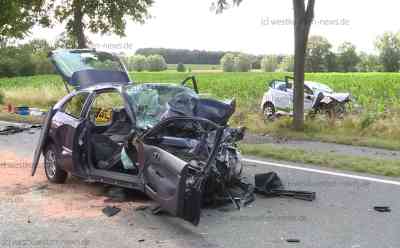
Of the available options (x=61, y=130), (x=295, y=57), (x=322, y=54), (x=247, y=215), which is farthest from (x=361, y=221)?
(x=322, y=54)

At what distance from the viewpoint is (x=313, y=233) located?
577 centimetres

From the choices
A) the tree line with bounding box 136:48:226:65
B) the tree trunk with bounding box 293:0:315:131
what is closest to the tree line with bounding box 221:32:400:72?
the tree line with bounding box 136:48:226:65

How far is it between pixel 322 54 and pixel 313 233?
235ft

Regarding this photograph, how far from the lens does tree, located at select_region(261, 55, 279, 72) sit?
214ft

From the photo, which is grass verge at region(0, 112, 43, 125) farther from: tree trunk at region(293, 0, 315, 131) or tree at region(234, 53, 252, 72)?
tree at region(234, 53, 252, 72)

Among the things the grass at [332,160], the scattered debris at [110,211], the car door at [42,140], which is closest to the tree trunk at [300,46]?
the grass at [332,160]

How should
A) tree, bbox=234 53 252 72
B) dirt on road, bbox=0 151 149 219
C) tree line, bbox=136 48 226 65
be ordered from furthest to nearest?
tree, bbox=234 53 252 72, tree line, bbox=136 48 226 65, dirt on road, bbox=0 151 149 219

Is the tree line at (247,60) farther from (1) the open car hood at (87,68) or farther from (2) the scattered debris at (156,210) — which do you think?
(2) the scattered debris at (156,210)

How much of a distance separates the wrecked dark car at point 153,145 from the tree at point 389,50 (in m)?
80.1

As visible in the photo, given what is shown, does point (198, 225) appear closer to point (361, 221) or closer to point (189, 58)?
point (361, 221)

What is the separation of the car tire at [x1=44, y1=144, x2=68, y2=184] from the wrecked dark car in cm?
2

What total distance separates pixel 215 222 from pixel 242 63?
59907 millimetres

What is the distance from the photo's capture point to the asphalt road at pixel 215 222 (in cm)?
555

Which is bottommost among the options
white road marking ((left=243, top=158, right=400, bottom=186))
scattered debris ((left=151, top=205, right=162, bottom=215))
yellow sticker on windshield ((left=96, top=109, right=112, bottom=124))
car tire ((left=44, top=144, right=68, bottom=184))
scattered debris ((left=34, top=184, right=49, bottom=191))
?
scattered debris ((left=34, top=184, right=49, bottom=191))
